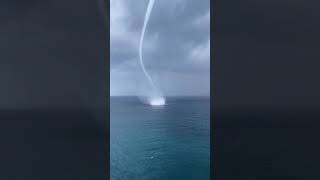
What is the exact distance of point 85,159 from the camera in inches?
62.4

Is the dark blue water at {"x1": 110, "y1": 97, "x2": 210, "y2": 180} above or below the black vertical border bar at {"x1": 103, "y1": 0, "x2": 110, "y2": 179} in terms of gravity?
below

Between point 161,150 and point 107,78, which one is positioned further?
point 161,150

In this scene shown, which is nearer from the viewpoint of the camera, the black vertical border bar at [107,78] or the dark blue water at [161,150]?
the black vertical border bar at [107,78]

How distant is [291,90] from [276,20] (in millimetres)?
501

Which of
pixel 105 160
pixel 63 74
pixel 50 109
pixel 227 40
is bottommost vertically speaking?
pixel 105 160

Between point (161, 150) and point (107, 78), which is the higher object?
point (107, 78)

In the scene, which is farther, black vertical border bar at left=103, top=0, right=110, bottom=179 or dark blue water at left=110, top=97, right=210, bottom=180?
dark blue water at left=110, top=97, right=210, bottom=180

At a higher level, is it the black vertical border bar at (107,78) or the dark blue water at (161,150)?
the black vertical border bar at (107,78)

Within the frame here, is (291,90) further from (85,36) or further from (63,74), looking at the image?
(63,74)

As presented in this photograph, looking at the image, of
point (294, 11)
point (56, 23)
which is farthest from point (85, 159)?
point (294, 11)

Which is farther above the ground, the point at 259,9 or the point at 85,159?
the point at 259,9

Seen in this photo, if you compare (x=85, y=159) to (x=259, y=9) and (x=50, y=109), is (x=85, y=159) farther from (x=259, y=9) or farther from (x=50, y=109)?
(x=259, y=9)

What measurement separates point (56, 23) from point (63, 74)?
35 centimetres

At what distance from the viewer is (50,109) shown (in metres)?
1.58
